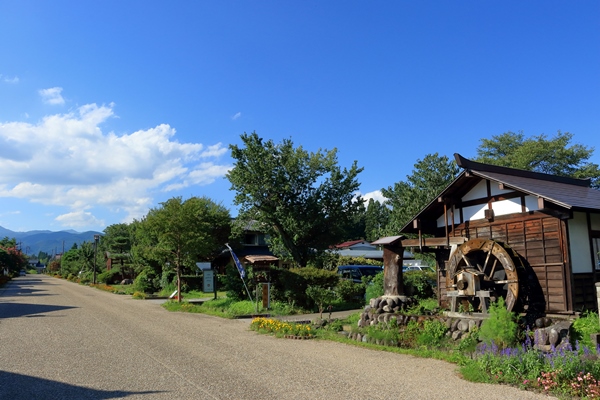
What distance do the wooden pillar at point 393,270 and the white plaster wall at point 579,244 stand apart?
4610mm

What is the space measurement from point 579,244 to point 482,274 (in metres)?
2.37

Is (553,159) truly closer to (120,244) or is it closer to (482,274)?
(482,274)

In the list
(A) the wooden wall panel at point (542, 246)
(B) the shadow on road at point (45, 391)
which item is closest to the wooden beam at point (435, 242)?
(A) the wooden wall panel at point (542, 246)

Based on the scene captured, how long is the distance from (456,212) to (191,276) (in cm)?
2172

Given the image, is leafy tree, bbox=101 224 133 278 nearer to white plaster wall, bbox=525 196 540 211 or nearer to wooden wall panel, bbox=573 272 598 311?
white plaster wall, bbox=525 196 540 211

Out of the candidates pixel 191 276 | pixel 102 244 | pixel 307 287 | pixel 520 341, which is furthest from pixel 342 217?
pixel 102 244

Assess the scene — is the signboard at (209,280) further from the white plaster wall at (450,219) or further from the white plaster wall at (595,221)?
the white plaster wall at (595,221)

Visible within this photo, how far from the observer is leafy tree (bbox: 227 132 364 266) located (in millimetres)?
24719

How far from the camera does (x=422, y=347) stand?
10.4 m

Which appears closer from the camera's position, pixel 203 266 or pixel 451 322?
pixel 451 322

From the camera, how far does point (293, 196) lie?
25438mm

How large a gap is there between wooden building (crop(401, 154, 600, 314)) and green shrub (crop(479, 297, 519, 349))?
68.2 inches

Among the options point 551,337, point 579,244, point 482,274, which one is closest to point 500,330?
point 551,337

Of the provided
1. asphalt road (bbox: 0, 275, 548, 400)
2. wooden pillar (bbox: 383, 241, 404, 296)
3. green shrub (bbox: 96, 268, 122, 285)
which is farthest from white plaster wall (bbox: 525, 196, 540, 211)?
green shrub (bbox: 96, 268, 122, 285)
